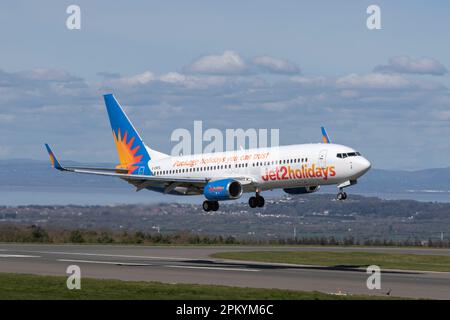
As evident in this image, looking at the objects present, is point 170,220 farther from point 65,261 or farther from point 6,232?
point 65,261

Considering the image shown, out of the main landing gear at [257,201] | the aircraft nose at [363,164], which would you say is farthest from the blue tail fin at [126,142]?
the aircraft nose at [363,164]

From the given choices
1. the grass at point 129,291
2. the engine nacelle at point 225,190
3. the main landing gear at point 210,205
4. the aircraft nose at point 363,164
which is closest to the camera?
the grass at point 129,291

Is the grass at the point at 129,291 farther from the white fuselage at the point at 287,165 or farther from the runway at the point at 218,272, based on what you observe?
the white fuselage at the point at 287,165

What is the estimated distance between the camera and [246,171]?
74.8m

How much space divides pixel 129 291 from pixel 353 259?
3665 centimetres

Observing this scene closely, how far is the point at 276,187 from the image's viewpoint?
73.5 meters

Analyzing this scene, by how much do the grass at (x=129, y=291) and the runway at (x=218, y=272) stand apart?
121 inches

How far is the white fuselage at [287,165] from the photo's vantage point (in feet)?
228

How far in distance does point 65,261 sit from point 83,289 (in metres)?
23.4

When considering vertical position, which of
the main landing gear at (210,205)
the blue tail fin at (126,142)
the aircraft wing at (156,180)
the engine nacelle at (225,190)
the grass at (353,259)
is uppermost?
the blue tail fin at (126,142)

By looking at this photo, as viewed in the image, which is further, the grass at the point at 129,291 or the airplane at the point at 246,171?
the airplane at the point at 246,171

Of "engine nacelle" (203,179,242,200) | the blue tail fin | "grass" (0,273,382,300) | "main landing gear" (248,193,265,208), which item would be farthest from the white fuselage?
"grass" (0,273,382,300)
